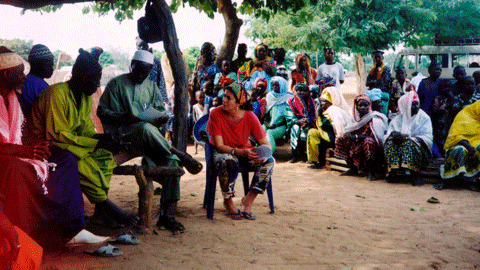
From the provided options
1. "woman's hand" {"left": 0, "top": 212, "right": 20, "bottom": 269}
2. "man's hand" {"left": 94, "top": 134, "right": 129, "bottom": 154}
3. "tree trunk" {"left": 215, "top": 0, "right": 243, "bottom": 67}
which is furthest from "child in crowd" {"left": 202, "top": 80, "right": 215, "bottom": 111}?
"woman's hand" {"left": 0, "top": 212, "right": 20, "bottom": 269}

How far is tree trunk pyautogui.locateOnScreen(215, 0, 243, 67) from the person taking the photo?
1197 cm

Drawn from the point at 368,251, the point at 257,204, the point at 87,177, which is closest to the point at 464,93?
the point at 257,204

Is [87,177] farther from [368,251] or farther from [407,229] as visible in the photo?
[407,229]

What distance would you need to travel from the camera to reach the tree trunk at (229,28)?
12.0 meters

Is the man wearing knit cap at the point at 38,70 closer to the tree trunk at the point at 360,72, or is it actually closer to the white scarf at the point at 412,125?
the white scarf at the point at 412,125

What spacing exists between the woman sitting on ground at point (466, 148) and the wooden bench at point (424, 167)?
36 centimetres

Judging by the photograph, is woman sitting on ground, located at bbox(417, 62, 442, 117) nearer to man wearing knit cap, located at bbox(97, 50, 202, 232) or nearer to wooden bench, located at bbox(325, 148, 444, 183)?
wooden bench, located at bbox(325, 148, 444, 183)

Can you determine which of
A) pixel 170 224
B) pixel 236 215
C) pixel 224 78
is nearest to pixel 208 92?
pixel 224 78

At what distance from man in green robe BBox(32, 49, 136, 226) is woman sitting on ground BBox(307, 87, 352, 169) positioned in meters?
4.85

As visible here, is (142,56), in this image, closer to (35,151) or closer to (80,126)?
(80,126)

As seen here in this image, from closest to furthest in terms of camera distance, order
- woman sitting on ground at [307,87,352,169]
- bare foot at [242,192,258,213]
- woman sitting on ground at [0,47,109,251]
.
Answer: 1. woman sitting on ground at [0,47,109,251]
2. bare foot at [242,192,258,213]
3. woman sitting on ground at [307,87,352,169]

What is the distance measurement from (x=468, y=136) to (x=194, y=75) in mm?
6539

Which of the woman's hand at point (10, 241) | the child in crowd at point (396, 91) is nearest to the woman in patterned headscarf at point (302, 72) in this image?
the child in crowd at point (396, 91)

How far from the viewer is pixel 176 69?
18.5 ft
